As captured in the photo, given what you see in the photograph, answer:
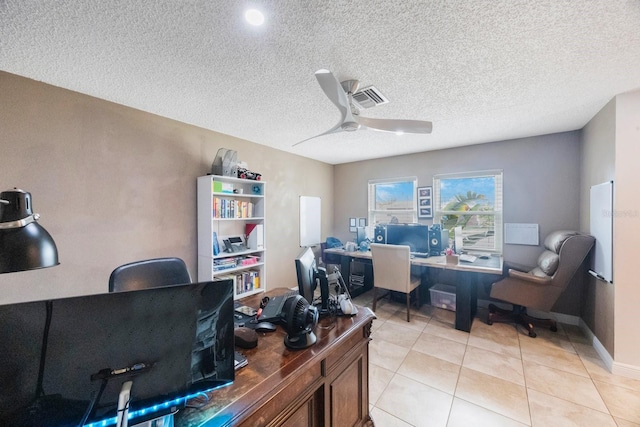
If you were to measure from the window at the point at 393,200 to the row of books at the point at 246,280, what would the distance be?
2500 mm

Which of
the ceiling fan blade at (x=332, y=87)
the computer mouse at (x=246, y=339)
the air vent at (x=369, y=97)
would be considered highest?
the air vent at (x=369, y=97)

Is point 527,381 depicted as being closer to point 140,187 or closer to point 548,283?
point 548,283

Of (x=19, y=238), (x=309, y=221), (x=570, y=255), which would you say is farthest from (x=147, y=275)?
(x=570, y=255)

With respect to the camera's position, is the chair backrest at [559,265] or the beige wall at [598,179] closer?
the beige wall at [598,179]

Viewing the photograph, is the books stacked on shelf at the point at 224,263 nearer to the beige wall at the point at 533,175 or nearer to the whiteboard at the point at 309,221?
the whiteboard at the point at 309,221

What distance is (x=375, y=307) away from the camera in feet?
11.8

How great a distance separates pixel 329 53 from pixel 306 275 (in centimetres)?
141

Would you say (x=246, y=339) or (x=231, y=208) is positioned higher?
(x=231, y=208)

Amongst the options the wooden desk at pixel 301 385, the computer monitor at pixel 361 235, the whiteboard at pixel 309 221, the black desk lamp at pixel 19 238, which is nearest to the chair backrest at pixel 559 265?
the computer monitor at pixel 361 235

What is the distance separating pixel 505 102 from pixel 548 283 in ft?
6.47

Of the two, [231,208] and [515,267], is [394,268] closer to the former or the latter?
[515,267]

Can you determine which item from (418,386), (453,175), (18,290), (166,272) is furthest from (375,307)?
(18,290)

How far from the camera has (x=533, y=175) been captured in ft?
10.9

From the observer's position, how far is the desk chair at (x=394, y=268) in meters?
3.14
